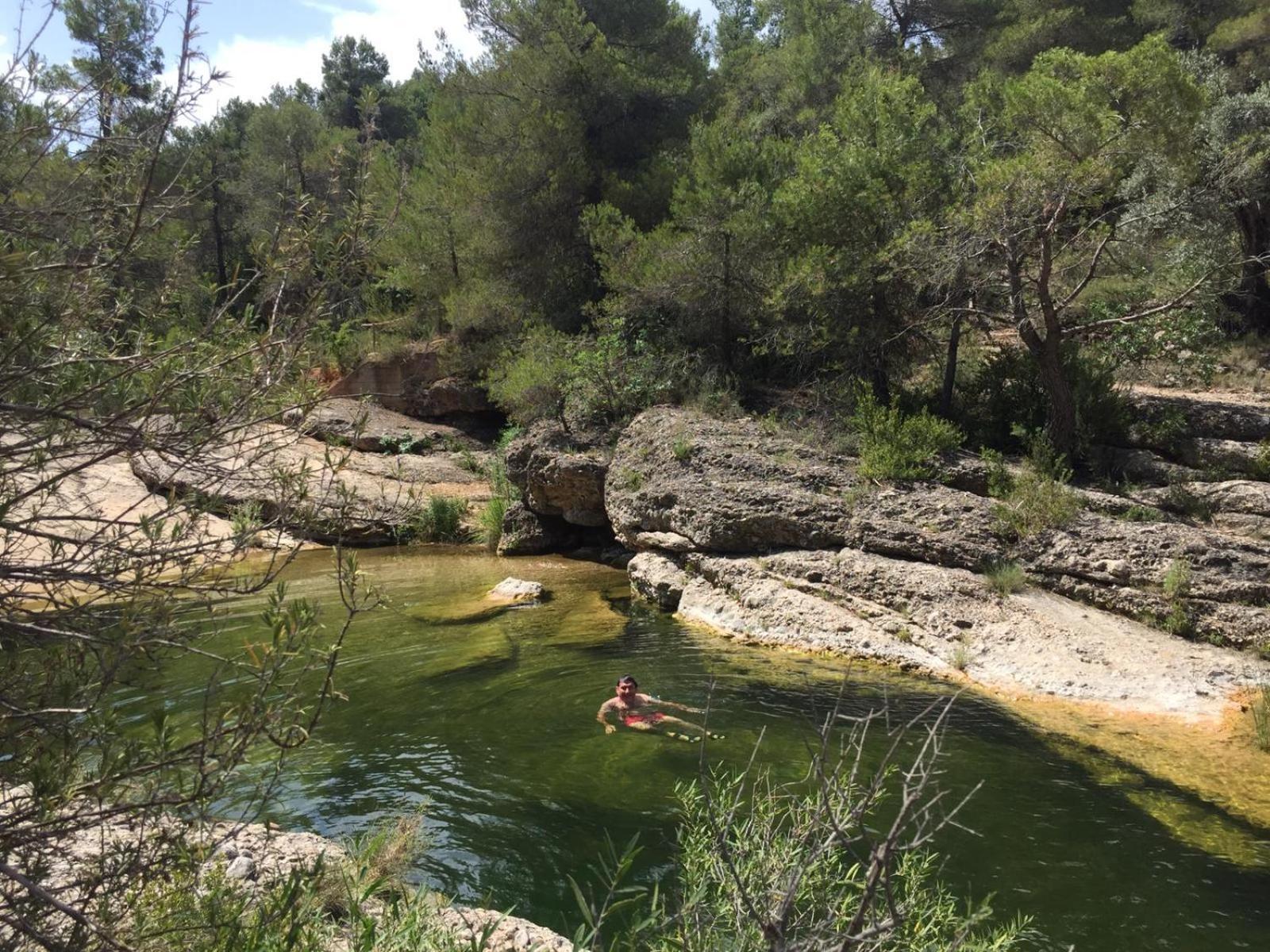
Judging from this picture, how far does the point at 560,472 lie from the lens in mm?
14984

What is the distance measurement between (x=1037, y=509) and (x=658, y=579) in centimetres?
500

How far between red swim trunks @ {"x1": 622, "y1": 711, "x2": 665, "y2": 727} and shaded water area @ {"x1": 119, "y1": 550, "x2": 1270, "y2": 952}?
0.13 m

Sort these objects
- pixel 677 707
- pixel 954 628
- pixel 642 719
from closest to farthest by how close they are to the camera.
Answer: pixel 642 719 < pixel 677 707 < pixel 954 628

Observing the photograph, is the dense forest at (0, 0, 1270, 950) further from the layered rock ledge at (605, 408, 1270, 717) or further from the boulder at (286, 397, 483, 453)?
the boulder at (286, 397, 483, 453)

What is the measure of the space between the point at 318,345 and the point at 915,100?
1393 centimetres

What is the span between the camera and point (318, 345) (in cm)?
350

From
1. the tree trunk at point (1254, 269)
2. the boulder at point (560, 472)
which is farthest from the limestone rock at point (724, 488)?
the tree trunk at point (1254, 269)

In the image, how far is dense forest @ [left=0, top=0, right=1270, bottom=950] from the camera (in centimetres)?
267

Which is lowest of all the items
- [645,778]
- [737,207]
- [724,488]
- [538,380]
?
[645,778]

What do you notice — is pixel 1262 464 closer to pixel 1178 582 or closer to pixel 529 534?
pixel 1178 582

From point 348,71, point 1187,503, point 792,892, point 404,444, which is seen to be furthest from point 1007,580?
point 348,71

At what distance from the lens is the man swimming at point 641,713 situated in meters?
7.83

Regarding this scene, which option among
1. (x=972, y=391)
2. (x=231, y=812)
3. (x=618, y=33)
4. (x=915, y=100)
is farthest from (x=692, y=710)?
(x=618, y=33)

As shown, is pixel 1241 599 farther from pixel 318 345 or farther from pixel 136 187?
pixel 136 187
